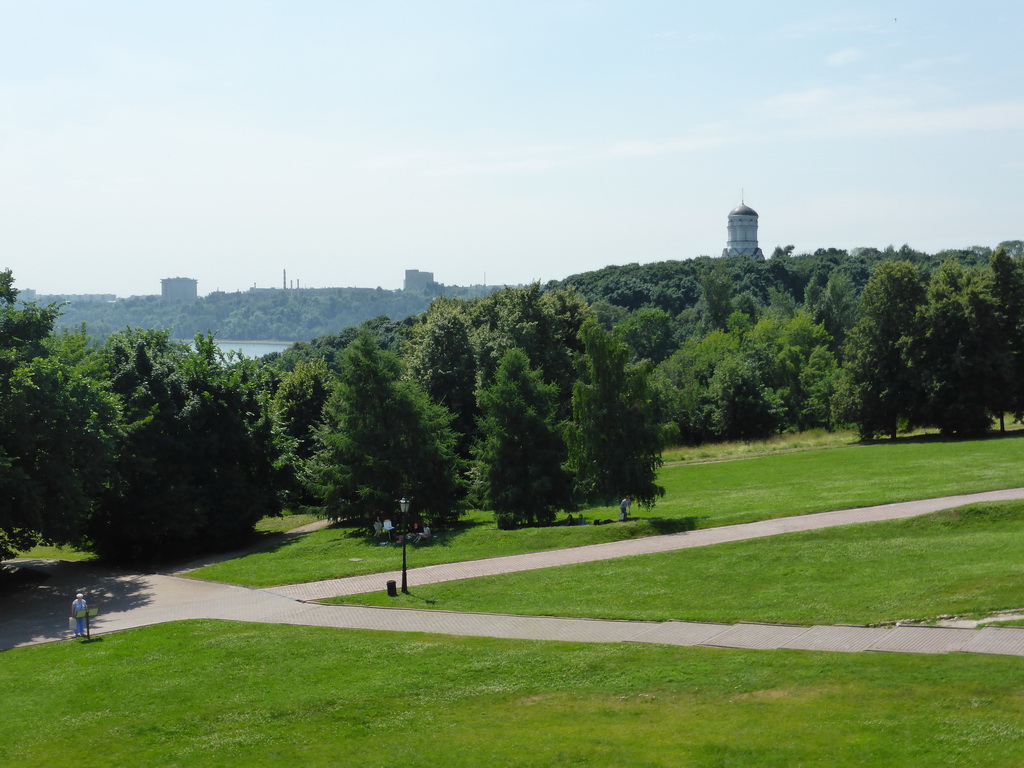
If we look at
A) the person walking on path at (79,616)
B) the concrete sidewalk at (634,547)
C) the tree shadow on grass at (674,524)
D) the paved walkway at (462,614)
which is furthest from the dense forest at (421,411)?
the person walking on path at (79,616)

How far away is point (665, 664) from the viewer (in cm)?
1852

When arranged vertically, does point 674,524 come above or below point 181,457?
below

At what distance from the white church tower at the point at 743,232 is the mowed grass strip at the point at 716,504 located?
496ft

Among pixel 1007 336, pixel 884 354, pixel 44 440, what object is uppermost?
pixel 1007 336

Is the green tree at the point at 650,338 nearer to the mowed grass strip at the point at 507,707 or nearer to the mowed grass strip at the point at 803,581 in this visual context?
the mowed grass strip at the point at 803,581

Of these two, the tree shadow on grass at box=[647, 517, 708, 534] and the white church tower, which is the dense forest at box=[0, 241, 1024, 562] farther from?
the white church tower

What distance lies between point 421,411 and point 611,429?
847cm

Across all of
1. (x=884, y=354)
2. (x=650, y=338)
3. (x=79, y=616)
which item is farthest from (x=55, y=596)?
(x=650, y=338)

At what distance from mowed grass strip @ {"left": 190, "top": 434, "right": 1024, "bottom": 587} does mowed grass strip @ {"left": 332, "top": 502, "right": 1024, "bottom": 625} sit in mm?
3913

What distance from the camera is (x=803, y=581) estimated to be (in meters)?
24.3

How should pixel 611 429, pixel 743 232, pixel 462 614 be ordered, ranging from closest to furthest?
1. pixel 462 614
2. pixel 611 429
3. pixel 743 232

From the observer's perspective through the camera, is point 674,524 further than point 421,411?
No

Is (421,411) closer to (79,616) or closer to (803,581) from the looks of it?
(79,616)

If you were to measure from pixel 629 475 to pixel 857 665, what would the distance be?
59.0 ft
